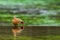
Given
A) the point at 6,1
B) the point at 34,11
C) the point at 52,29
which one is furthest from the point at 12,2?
the point at 52,29

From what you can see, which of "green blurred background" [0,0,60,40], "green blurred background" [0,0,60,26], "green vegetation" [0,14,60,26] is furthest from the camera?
"green blurred background" [0,0,60,26]

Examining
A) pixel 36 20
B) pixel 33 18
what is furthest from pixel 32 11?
pixel 36 20

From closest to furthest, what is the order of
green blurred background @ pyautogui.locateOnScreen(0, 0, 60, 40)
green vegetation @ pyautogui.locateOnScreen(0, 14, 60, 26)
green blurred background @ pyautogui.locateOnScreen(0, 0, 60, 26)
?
green blurred background @ pyautogui.locateOnScreen(0, 0, 60, 40), green vegetation @ pyautogui.locateOnScreen(0, 14, 60, 26), green blurred background @ pyautogui.locateOnScreen(0, 0, 60, 26)

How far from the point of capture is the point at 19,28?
14.5ft

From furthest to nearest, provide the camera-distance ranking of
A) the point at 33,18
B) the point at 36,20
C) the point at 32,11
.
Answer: the point at 32,11 < the point at 33,18 < the point at 36,20

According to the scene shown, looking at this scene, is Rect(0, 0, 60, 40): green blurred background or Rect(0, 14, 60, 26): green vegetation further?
Rect(0, 14, 60, 26): green vegetation

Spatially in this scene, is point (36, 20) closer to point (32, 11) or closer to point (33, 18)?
point (33, 18)

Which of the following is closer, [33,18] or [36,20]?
[36,20]

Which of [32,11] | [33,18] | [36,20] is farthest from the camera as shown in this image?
[32,11]

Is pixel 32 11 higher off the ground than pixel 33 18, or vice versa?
pixel 32 11

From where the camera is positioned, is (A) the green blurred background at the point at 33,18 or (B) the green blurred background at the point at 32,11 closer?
(A) the green blurred background at the point at 33,18

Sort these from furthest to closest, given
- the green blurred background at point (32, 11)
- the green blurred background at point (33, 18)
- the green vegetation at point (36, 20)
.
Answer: the green blurred background at point (32, 11) → the green vegetation at point (36, 20) → the green blurred background at point (33, 18)

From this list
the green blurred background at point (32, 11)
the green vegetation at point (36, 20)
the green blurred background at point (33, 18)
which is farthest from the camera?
the green blurred background at point (32, 11)

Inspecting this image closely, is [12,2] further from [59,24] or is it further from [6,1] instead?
[59,24]
